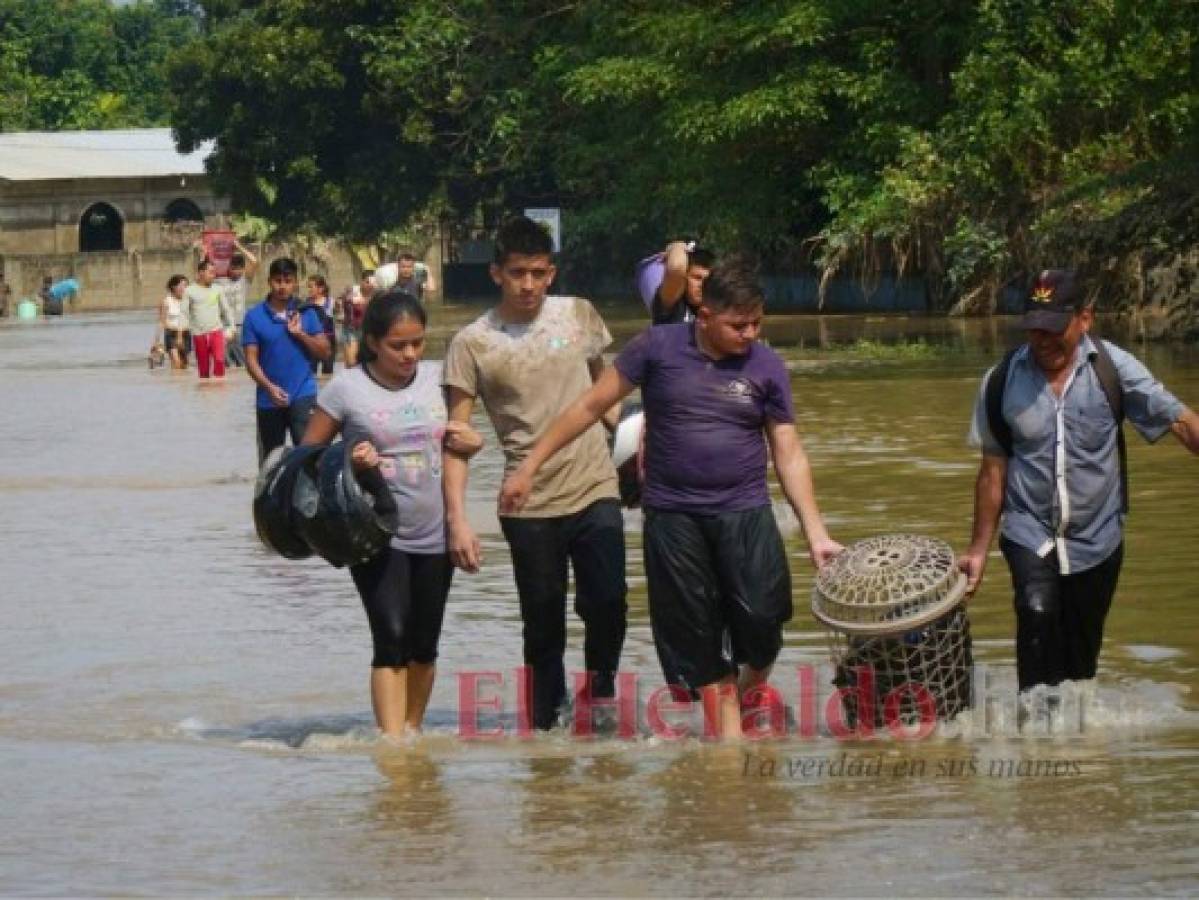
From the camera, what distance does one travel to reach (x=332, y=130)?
63.5 m

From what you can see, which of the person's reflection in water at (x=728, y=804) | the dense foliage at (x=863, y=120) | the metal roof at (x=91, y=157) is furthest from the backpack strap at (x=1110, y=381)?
the metal roof at (x=91, y=157)

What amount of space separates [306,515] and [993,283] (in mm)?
26837

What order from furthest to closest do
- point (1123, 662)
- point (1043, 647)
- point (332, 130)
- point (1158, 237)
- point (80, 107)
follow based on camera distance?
point (80, 107) → point (332, 130) → point (1158, 237) → point (1123, 662) → point (1043, 647)

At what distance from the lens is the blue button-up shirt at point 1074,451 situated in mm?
8172

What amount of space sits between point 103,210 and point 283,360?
7595 centimetres

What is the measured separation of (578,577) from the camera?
28.8 feet

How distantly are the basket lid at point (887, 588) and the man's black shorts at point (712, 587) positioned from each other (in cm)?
17

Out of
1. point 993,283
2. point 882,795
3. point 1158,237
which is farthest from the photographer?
point 993,283

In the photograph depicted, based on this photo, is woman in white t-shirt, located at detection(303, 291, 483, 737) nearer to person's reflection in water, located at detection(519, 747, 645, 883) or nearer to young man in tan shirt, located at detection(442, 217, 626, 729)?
young man in tan shirt, located at detection(442, 217, 626, 729)

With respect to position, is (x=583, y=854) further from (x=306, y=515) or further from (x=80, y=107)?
(x=80, y=107)

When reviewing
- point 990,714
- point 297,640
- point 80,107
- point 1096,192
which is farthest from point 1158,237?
point 80,107

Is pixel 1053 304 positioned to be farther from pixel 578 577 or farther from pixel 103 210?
pixel 103 210

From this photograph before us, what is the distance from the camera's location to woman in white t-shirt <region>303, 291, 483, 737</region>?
8.61 m

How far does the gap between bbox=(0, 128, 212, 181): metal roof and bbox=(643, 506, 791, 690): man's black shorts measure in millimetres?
75342
